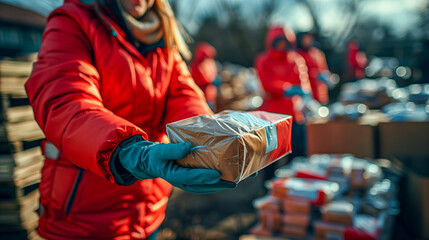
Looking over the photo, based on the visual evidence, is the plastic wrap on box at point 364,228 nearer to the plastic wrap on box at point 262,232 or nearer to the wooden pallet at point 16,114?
the plastic wrap on box at point 262,232

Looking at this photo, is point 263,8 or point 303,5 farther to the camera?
point 263,8

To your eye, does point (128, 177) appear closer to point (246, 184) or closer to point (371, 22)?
point (246, 184)

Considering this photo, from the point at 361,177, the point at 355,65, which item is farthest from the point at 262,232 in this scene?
the point at 355,65

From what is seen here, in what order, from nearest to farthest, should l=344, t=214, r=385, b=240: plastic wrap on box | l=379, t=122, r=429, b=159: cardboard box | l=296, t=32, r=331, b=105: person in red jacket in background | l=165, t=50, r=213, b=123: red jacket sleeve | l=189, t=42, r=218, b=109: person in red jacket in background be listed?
l=165, t=50, r=213, b=123: red jacket sleeve
l=344, t=214, r=385, b=240: plastic wrap on box
l=379, t=122, r=429, b=159: cardboard box
l=296, t=32, r=331, b=105: person in red jacket in background
l=189, t=42, r=218, b=109: person in red jacket in background

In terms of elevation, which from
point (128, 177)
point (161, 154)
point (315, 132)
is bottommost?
point (315, 132)

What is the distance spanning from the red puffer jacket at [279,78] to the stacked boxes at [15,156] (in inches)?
114

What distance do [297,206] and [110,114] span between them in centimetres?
186

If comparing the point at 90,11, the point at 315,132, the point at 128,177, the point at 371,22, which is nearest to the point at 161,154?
the point at 128,177

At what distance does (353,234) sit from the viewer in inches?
86.9

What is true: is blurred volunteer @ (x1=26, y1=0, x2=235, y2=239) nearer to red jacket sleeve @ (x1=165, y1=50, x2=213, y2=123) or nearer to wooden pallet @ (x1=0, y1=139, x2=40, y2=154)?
red jacket sleeve @ (x1=165, y1=50, x2=213, y2=123)

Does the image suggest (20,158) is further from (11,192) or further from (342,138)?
(342,138)

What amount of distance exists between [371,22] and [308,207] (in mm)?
22367

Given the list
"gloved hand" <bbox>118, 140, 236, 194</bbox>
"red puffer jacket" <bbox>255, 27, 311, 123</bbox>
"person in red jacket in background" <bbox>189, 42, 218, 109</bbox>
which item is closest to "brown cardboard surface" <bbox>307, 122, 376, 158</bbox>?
"red puffer jacket" <bbox>255, 27, 311, 123</bbox>

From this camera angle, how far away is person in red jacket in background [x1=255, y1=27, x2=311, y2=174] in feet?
13.9
